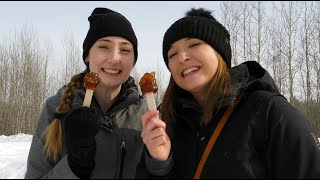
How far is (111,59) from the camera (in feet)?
7.82

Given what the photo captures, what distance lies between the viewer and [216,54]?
7.09ft

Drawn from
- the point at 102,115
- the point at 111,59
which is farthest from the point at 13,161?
the point at 111,59

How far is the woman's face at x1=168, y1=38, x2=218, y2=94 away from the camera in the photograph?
81.4 inches

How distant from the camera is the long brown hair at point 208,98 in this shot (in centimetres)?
201

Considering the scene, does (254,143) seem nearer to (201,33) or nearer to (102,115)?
(201,33)

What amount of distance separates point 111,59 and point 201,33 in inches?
27.7

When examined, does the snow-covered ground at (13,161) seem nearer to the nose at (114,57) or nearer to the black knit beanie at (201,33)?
the nose at (114,57)

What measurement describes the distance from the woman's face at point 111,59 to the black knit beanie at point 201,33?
1.18ft

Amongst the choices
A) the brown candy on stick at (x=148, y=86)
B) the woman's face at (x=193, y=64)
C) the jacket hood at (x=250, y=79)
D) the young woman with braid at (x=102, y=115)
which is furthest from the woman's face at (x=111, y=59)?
the jacket hood at (x=250, y=79)

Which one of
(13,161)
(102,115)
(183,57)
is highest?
(183,57)

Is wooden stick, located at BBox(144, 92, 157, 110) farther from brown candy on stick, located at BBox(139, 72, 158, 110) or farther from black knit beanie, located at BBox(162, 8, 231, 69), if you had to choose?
black knit beanie, located at BBox(162, 8, 231, 69)

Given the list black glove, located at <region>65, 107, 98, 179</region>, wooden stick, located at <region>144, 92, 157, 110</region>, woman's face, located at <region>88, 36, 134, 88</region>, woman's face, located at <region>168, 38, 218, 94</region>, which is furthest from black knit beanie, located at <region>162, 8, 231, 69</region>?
black glove, located at <region>65, 107, 98, 179</region>

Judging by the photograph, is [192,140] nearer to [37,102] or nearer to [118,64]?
[118,64]

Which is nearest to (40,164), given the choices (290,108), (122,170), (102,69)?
(122,170)
